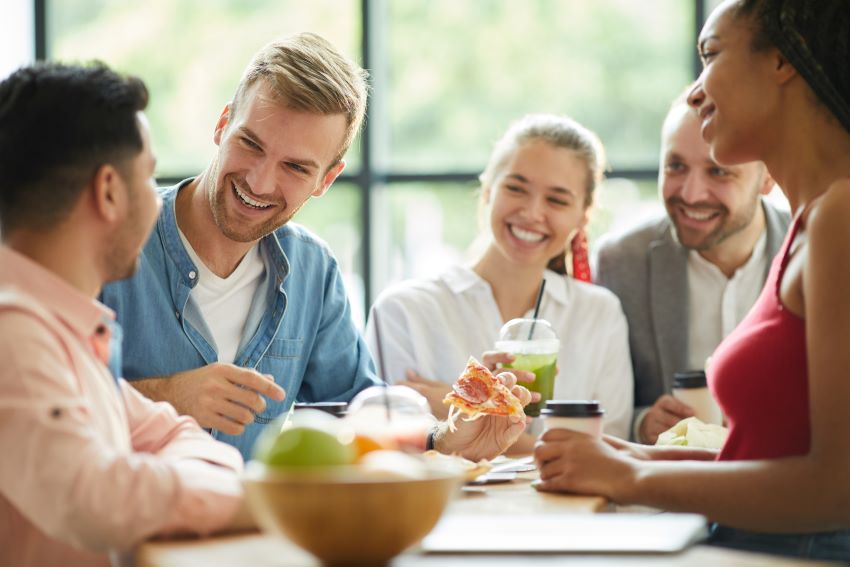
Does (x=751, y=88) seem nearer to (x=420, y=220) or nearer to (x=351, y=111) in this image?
(x=351, y=111)

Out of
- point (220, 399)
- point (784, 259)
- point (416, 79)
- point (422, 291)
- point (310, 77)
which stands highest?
point (310, 77)

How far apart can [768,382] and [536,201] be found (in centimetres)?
170

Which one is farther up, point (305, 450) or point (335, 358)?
point (305, 450)

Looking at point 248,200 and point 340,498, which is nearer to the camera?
point 340,498

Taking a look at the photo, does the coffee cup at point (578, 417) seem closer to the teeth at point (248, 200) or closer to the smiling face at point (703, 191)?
the teeth at point (248, 200)

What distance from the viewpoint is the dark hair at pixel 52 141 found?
155cm

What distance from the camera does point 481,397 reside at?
2232 millimetres

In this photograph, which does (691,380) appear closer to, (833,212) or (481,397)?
(481,397)

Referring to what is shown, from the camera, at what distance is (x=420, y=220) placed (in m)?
5.09

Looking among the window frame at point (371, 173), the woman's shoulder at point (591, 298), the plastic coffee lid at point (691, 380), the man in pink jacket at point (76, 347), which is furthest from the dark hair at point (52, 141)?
the window frame at point (371, 173)

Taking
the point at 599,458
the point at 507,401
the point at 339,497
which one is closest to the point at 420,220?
the point at 507,401

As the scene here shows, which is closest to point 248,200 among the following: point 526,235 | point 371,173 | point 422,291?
point 422,291

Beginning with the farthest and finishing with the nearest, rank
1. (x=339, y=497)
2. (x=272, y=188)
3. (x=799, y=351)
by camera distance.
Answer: (x=272, y=188)
(x=799, y=351)
(x=339, y=497)

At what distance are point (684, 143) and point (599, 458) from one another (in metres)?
1.87
